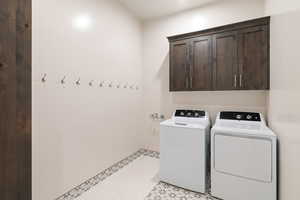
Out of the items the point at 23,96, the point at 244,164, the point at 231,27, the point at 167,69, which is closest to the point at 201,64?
the point at 231,27

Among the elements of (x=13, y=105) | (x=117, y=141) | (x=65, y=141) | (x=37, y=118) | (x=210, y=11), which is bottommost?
(x=117, y=141)

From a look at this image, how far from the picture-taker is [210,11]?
268 centimetres

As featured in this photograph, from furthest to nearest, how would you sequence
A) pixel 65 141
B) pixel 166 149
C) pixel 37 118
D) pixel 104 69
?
pixel 104 69 < pixel 166 149 < pixel 65 141 < pixel 37 118

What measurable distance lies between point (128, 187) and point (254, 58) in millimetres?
2500

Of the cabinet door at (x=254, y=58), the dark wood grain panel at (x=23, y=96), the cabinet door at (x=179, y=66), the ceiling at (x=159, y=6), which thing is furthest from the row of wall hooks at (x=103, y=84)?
the cabinet door at (x=254, y=58)

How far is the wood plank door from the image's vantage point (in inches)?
36.6

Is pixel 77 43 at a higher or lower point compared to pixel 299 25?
higher

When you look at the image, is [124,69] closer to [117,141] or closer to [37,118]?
[117,141]

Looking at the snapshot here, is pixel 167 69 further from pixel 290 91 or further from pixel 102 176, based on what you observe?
pixel 102 176

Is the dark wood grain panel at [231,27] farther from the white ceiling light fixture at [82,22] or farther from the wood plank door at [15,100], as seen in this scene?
the wood plank door at [15,100]

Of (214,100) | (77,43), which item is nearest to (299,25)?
(214,100)

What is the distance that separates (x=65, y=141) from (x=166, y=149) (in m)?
1.34

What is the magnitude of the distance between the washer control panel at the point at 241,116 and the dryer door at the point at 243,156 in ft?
1.70

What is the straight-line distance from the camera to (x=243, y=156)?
1.73 meters
